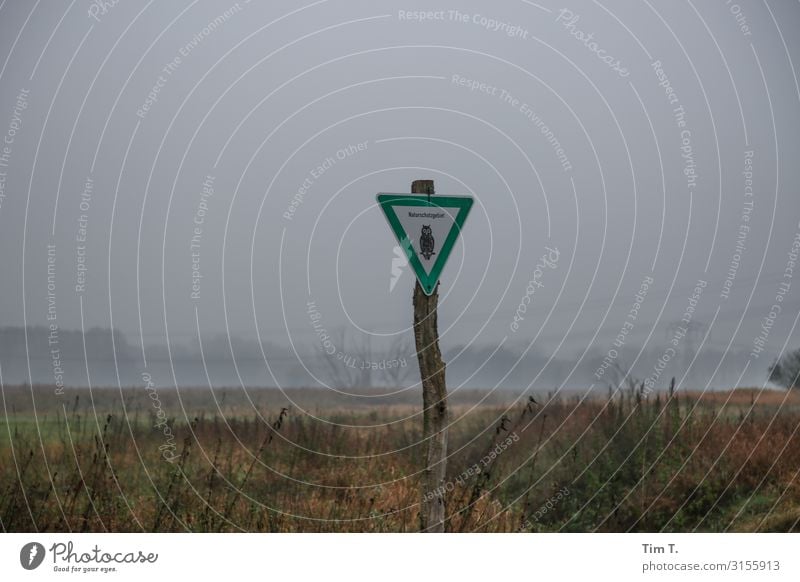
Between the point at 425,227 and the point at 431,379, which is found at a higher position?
the point at 425,227

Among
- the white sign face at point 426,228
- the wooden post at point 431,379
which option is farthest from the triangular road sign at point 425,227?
the wooden post at point 431,379

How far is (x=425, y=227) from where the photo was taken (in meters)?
8.59

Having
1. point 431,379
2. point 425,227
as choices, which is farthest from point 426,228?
point 431,379

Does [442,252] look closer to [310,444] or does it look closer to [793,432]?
[310,444]

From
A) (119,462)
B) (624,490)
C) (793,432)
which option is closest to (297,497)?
(119,462)

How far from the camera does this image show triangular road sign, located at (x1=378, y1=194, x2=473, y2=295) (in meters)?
8.55

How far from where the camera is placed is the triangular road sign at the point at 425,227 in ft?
28.1

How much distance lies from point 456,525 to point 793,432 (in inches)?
209

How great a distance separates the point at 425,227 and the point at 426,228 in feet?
0.04

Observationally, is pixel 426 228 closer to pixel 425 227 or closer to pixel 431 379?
pixel 425 227

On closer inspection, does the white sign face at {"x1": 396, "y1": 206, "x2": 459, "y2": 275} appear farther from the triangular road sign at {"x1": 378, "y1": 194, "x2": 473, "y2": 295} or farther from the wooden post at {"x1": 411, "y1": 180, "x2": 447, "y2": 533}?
the wooden post at {"x1": 411, "y1": 180, "x2": 447, "y2": 533}

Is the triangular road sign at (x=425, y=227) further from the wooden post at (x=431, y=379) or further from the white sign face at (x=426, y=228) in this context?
the wooden post at (x=431, y=379)

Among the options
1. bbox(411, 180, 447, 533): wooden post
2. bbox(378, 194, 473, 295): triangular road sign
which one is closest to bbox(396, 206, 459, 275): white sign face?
bbox(378, 194, 473, 295): triangular road sign
